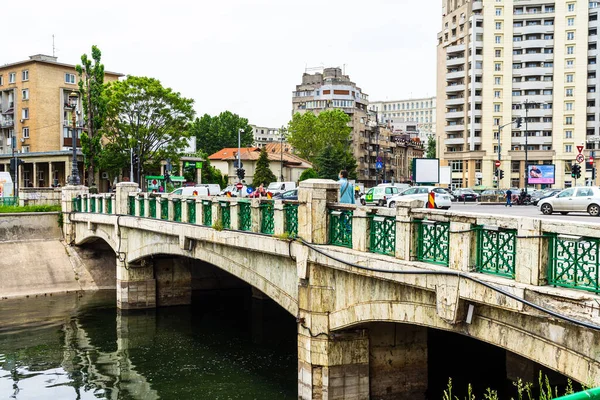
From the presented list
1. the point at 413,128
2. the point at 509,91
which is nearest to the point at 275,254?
the point at 509,91

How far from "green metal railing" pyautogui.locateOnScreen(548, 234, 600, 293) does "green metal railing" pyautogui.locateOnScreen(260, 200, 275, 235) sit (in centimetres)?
812

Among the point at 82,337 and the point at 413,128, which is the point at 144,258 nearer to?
the point at 82,337

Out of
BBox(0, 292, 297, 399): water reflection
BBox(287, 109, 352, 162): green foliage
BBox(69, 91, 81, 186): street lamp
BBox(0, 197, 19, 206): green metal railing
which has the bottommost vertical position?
BBox(0, 292, 297, 399): water reflection

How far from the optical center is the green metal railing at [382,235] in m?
11.2

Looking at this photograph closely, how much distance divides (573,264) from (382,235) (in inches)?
162

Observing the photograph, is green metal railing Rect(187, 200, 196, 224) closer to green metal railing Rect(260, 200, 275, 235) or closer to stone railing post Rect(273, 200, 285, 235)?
green metal railing Rect(260, 200, 275, 235)

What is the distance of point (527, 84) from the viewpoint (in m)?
81.4

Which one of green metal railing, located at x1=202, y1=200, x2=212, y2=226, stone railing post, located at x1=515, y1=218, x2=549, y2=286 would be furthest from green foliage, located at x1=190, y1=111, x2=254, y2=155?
stone railing post, located at x1=515, y1=218, x2=549, y2=286

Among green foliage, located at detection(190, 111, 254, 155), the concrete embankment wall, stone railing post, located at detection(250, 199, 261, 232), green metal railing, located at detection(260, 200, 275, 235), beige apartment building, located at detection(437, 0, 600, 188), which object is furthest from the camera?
green foliage, located at detection(190, 111, 254, 155)

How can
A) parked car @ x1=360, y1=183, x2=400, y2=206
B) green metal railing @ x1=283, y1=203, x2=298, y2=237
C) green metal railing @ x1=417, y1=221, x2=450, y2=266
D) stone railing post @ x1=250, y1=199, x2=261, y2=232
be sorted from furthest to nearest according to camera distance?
parked car @ x1=360, y1=183, x2=400, y2=206 < stone railing post @ x1=250, y1=199, x2=261, y2=232 < green metal railing @ x1=283, y1=203, x2=298, y2=237 < green metal railing @ x1=417, y1=221, x2=450, y2=266

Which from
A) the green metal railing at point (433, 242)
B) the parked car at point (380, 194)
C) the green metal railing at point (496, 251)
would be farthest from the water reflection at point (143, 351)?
the parked car at point (380, 194)

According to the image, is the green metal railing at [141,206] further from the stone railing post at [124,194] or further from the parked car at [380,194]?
the parked car at [380,194]

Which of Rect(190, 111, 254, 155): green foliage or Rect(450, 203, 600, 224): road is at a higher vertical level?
Rect(190, 111, 254, 155): green foliage

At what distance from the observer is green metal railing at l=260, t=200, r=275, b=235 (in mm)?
15483
